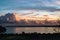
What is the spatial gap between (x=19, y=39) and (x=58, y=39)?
22.6 feet

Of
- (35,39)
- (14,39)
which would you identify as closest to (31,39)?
(35,39)

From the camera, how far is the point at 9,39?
129ft

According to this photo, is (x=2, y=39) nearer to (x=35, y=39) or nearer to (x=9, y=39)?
(x=9, y=39)

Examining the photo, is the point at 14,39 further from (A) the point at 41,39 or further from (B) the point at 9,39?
(A) the point at 41,39

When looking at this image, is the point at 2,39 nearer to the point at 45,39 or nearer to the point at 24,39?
the point at 24,39

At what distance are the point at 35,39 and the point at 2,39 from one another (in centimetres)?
604

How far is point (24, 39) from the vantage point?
38.3 m

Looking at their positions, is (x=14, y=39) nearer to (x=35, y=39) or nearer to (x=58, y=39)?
(x=35, y=39)

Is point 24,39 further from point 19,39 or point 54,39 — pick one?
point 54,39

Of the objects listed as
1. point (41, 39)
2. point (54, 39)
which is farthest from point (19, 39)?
point (54, 39)

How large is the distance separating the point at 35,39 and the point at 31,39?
29.2 inches

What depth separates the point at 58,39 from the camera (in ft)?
125

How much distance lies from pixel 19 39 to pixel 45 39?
4558mm

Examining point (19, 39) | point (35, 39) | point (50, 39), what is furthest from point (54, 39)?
point (19, 39)
